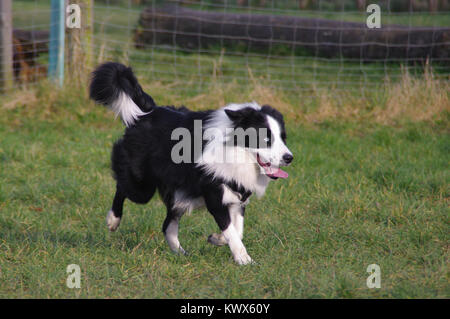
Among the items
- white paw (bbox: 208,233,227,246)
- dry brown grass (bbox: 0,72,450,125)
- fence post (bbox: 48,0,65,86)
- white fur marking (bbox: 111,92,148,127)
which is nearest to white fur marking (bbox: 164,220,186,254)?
white paw (bbox: 208,233,227,246)

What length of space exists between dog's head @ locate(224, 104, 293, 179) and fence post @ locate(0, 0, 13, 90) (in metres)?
4.58

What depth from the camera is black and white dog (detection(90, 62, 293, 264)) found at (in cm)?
339

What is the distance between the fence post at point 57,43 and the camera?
6859 millimetres

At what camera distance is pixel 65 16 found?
680 cm

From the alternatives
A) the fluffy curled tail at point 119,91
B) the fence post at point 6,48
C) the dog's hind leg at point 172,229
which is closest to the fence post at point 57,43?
the fence post at point 6,48

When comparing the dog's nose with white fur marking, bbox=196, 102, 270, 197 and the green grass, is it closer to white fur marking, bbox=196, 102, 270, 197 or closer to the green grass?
white fur marking, bbox=196, 102, 270, 197

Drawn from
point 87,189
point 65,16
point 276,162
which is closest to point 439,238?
point 276,162

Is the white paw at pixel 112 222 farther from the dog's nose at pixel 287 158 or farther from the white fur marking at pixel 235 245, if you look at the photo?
the dog's nose at pixel 287 158

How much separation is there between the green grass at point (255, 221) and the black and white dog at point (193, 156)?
0.28 m

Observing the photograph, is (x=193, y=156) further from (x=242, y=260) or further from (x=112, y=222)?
(x=112, y=222)

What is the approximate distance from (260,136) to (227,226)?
0.56m

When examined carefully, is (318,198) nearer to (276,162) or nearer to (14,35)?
(276,162)
